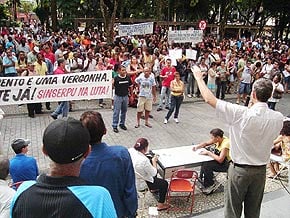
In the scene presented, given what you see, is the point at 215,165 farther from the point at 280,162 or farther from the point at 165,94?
the point at 165,94

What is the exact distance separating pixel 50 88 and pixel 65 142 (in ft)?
26.6

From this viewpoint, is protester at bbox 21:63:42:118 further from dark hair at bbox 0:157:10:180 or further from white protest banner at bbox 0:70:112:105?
dark hair at bbox 0:157:10:180

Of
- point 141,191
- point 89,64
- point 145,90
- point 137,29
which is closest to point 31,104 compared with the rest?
point 89,64

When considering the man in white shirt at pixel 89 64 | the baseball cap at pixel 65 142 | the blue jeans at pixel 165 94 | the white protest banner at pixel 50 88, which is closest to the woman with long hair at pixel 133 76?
the blue jeans at pixel 165 94

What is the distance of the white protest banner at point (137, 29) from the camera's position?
57.0 ft

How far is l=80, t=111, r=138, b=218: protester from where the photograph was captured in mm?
2727

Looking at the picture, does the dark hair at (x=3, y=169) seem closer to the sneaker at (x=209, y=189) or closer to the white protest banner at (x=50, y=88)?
the sneaker at (x=209, y=189)

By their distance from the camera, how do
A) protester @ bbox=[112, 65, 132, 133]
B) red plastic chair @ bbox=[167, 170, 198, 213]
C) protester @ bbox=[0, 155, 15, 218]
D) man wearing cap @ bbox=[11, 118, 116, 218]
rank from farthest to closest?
protester @ bbox=[112, 65, 132, 133] < red plastic chair @ bbox=[167, 170, 198, 213] < protester @ bbox=[0, 155, 15, 218] < man wearing cap @ bbox=[11, 118, 116, 218]

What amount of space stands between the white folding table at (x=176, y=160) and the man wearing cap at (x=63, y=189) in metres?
4.03

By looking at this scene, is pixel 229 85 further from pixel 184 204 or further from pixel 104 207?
pixel 104 207

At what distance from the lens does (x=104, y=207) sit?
5.42ft

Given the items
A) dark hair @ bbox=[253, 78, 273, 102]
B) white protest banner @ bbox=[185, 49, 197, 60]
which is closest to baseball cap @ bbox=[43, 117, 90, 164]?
dark hair @ bbox=[253, 78, 273, 102]

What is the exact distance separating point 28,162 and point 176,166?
7.47 feet

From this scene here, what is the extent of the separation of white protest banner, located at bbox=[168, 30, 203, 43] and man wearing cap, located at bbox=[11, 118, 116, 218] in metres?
14.6
